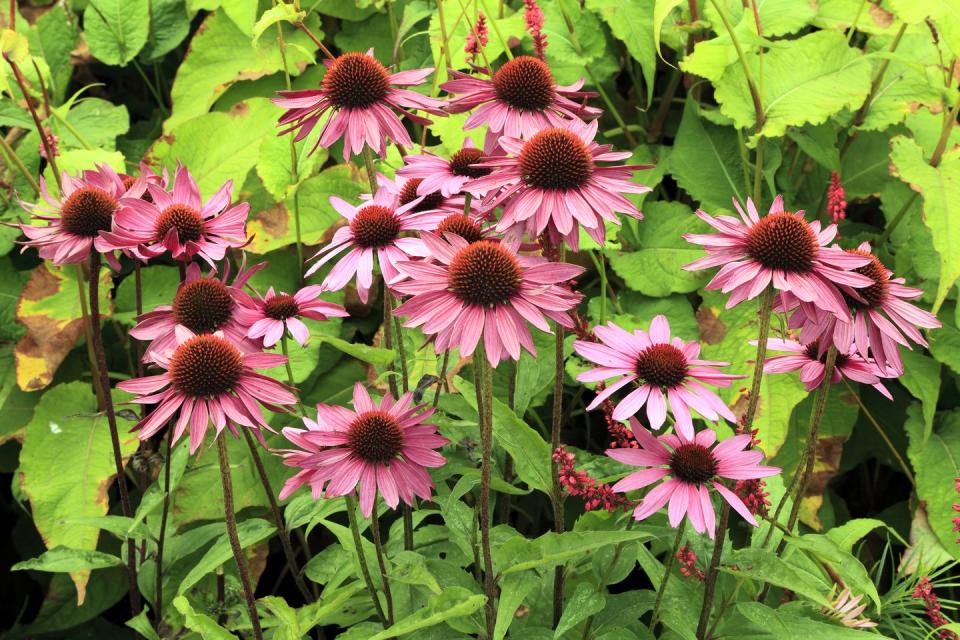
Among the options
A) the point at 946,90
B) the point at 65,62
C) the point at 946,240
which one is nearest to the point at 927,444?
the point at 946,240

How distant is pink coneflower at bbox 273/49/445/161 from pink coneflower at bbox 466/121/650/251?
212 mm

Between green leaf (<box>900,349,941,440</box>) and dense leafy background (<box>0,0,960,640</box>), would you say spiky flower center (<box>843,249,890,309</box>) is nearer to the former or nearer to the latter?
dense leafy background (<box>0,0,960,640</box>)

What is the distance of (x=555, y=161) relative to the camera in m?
0.92

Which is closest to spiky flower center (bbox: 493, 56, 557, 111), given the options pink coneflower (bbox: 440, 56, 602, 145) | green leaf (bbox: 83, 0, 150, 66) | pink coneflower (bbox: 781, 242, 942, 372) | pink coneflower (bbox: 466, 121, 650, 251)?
pink coneflower (bbox: 440, 56, 602, 145)

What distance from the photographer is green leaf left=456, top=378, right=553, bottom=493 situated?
1.08m

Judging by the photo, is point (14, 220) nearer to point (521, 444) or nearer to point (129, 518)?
point (129, 518)

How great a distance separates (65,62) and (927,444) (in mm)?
1982

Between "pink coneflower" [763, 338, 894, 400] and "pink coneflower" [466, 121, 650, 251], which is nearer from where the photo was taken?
"pink coneflower" [466, 121, 650, 251]

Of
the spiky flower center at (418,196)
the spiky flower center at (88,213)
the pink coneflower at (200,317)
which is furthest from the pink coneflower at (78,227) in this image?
the spiky flower center at (418,196)

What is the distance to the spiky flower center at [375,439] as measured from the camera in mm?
1005

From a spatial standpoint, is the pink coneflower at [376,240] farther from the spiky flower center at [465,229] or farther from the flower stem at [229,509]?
the flower stem at [229,509]

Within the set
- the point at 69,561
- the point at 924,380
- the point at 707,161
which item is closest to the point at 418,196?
the point at 69,561

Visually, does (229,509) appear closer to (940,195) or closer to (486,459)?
(486,459)

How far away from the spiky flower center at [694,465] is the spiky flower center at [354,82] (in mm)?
564
